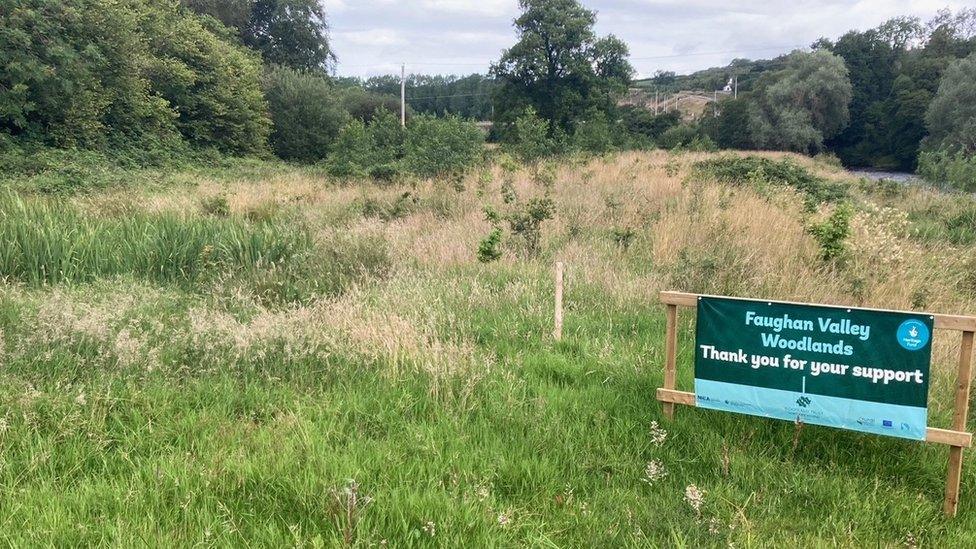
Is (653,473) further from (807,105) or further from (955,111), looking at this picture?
(807,105)

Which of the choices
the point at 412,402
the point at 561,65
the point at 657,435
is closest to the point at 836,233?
the point at 657,435

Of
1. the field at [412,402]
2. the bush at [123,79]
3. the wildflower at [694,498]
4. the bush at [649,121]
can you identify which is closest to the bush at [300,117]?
the bush at [123,79]

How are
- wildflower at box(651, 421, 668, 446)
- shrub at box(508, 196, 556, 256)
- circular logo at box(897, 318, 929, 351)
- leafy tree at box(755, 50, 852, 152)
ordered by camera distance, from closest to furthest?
circular logo at box(897, 318, 929, 351) → wildflower at box(651, 421, 668, 446) → shrub at box(508, 196, 556, 256) → leafy tree at box(755, 50, 852, 152)

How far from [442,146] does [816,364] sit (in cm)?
1621

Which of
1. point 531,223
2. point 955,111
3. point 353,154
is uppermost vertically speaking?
point 955,111

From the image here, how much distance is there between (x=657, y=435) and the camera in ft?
11.6

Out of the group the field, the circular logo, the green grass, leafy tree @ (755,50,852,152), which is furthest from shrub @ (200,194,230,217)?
leafy tree @ (755,50,852,152)

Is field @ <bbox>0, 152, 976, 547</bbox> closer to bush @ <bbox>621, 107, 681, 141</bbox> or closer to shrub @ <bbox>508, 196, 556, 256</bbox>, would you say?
shrub @ <bbox>508, 196, 556, 256</bbox>

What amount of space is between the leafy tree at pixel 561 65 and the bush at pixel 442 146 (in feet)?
80.9

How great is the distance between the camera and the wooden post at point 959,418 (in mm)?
2952

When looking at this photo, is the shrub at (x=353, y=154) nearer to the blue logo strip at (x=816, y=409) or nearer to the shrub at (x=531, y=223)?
the shrub at (x=531, y=223)

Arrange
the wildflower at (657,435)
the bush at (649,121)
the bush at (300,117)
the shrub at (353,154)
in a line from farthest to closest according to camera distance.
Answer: the bush at (649,121)
the bush at (300,117)
the shrub at (353,154)
the wildflower at (657,435)

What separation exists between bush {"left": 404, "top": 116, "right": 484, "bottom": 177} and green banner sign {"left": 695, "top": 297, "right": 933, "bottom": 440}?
13405 millimetres

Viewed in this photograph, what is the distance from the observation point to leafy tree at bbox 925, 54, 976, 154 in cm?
4041
